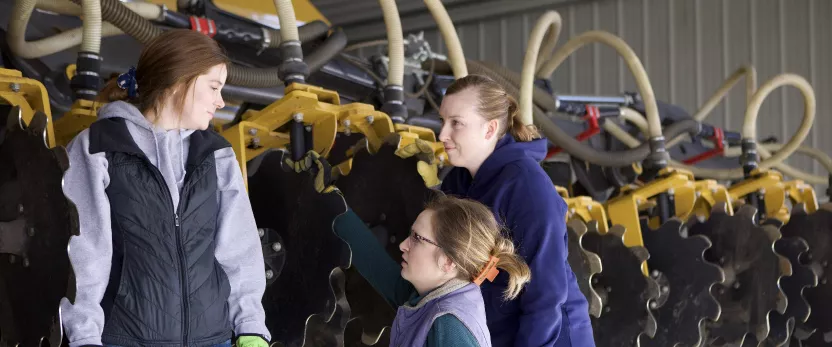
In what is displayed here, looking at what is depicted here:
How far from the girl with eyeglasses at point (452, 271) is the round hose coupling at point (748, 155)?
11.1 feet

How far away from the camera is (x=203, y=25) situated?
10.2 ft

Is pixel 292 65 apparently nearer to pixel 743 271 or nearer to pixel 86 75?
pixel 86 75

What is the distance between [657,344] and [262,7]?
264 cm

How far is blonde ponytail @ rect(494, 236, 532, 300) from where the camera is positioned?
6.53 ft

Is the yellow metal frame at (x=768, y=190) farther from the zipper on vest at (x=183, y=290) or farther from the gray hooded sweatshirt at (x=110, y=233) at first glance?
the zipper on vest at (x=183, y=290)

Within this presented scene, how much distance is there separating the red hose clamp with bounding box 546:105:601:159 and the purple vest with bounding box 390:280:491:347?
276cm

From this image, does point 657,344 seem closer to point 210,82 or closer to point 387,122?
point 387,122

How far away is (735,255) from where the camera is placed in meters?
4.40

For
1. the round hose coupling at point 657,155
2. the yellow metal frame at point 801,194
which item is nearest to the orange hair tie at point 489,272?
the round hose coupling at point 657,155

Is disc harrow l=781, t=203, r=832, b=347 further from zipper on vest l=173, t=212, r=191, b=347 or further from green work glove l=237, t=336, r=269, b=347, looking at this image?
zipper on vest l=173, t=212, r=191, b=347

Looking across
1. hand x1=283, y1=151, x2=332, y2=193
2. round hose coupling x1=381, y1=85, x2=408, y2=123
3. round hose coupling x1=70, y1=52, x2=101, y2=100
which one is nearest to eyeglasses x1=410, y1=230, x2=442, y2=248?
hand x1=283, y1=151, x2=332, y2=193

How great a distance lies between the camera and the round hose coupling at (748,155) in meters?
5.06

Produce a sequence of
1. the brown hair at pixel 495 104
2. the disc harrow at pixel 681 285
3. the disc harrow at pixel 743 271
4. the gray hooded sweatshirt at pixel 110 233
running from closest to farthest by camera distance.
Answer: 1. the gray hooded sweatshirt at pixel 110 233
2. the brown hair at pixel 495 104
3. the disc harrow at pixel 681 285
4. the disc harrow at pixel 743 271

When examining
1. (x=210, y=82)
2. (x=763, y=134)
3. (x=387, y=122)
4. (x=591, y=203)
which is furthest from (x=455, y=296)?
(x=763, y=134)
